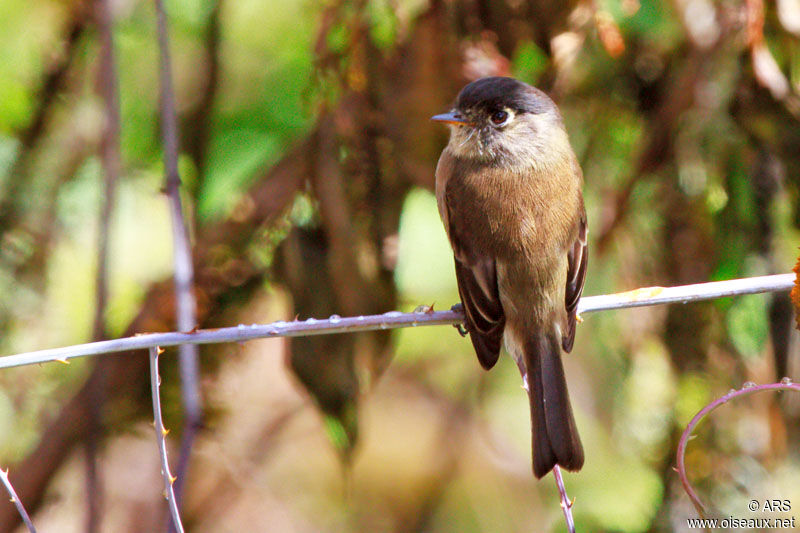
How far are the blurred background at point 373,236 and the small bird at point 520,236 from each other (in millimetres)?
109

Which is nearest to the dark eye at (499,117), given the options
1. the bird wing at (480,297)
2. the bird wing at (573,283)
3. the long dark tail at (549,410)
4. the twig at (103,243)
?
the bird wing at (480,297)

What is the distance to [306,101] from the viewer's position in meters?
2.80

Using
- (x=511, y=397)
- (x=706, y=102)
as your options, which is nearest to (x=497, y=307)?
(x=706, y=102)

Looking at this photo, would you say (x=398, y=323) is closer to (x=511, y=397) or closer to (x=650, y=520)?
(x=650, y=520)

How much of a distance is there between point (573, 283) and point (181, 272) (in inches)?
41.3

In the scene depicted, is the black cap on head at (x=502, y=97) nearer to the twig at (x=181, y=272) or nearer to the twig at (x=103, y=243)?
the twig at (x=181, y=272)

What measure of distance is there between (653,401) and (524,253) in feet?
4.33

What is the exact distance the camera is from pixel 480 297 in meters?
2.61

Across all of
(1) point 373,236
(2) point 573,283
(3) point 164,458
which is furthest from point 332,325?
(1) point 373,236

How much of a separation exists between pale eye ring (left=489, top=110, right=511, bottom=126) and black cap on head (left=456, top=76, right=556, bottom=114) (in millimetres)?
19

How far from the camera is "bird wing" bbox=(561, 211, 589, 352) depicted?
259 centimetres

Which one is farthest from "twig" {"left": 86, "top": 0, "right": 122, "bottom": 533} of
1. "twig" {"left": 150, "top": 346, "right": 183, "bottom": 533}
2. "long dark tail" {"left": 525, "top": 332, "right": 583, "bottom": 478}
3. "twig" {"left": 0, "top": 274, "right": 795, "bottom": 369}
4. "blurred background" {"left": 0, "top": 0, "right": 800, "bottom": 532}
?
"long dark tail" {"left": 525, "top": 332, "right": 583, "bottom": 478}

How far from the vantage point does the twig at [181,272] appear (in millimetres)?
2223

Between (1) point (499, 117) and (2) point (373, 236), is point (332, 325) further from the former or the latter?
(1) point (499, 117)
